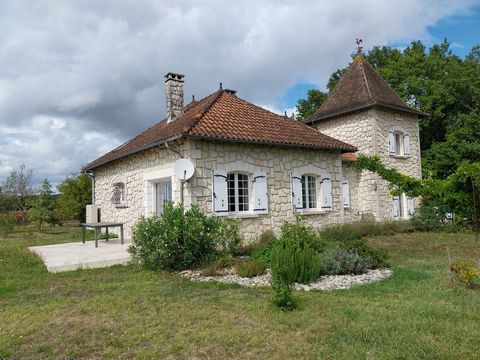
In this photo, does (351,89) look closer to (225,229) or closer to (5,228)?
(225,229)

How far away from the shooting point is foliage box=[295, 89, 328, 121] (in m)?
27.4

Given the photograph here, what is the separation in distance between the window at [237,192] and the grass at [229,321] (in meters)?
4.30

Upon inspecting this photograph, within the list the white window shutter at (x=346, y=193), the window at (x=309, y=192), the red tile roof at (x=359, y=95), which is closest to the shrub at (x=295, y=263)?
the window at (x=309, y=192)

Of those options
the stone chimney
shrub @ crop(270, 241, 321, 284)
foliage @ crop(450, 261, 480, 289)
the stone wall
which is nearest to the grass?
foliage @ crop(450, 261, 480, 289)

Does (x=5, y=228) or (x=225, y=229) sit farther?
(x=5, y=228)

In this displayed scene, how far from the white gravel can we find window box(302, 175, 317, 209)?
5450 mm

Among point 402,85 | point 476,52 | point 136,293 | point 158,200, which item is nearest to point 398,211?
point 402,85

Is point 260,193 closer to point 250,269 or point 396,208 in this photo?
point 250,269

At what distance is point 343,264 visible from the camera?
6.94m

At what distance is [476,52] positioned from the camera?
1062 inches

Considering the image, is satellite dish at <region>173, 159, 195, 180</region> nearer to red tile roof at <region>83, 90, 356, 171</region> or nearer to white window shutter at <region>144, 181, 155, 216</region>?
red tile roof at <region>83, 90, 356, 171</region>

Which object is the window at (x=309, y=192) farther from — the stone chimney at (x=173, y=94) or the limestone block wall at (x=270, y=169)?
the stone chimney at (x=173, y=94)

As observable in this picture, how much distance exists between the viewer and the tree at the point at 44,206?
1983cm

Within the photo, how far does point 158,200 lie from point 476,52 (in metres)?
25.5
